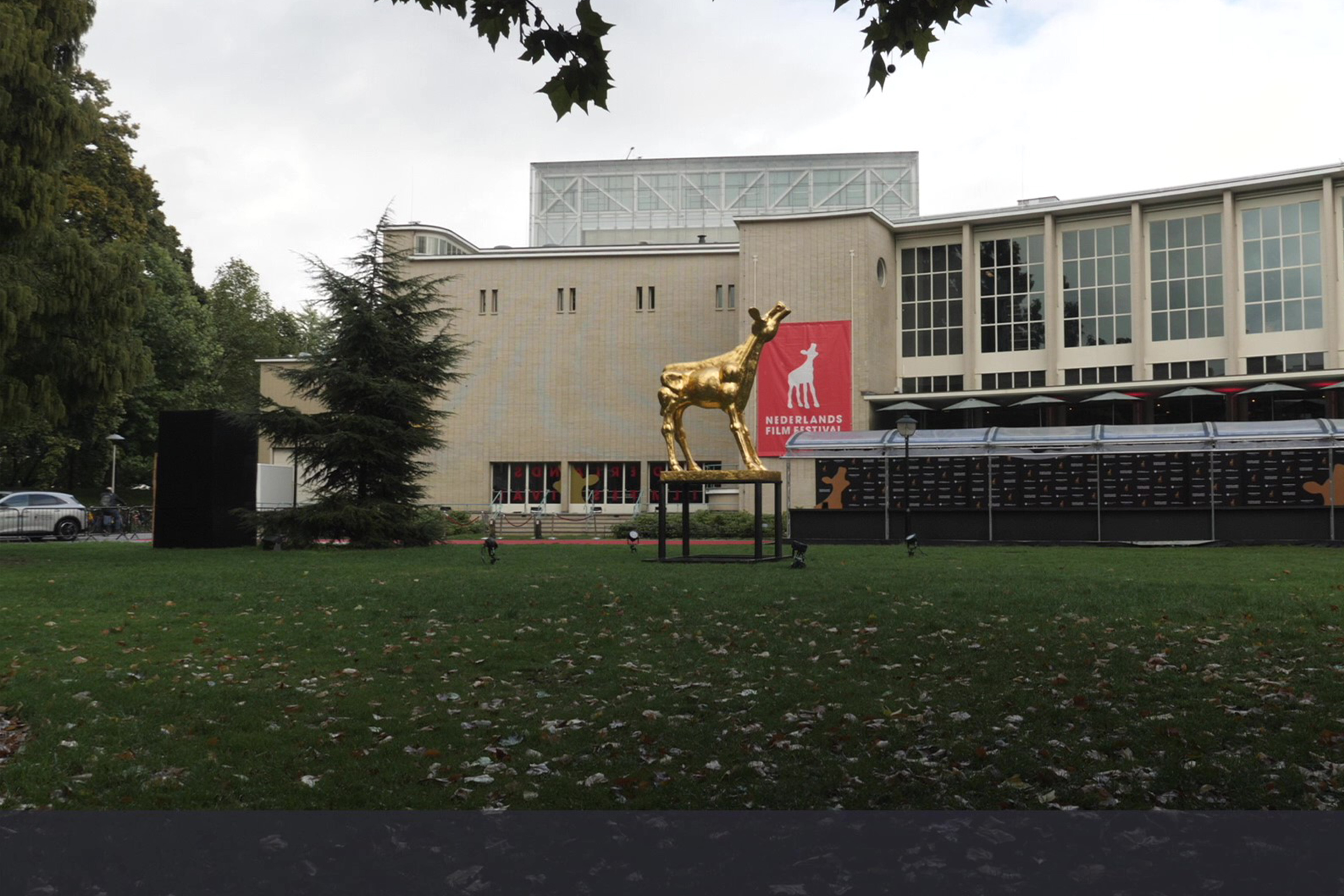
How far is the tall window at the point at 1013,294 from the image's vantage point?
54.3 m

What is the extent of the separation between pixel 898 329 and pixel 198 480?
37.1m

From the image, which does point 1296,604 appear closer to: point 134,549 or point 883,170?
point 134,549

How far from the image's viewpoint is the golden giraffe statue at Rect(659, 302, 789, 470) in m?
21.5

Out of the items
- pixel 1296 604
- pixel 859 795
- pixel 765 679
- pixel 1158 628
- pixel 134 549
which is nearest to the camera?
pixel 859 795

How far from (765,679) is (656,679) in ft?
2.94

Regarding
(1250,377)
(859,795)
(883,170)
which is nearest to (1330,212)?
(1250,377)

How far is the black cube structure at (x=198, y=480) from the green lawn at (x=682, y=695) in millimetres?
12748

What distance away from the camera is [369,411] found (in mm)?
28891

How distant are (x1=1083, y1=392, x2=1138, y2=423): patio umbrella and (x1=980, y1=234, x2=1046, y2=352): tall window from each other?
4.18 meters

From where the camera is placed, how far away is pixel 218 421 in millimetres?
28500

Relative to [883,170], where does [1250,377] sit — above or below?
below

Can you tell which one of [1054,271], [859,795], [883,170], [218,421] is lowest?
[859,795]

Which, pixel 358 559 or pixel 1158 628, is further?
pixel 358 559

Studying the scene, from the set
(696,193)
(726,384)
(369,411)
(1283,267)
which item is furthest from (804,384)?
(696,193)
